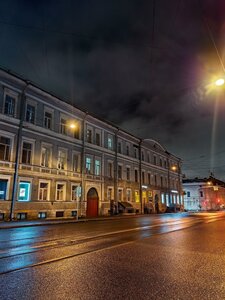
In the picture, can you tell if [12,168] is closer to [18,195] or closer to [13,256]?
[18,195]

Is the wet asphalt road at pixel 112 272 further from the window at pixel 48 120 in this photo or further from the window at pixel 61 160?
the window at pixel 48 120

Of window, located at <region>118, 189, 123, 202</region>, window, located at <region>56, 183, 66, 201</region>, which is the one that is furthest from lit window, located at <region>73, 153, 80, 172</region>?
window, located at <region>118, 189, 123, 202</region>

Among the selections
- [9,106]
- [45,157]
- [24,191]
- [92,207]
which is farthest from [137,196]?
[9,106]

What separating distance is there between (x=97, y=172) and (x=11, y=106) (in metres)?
13.9

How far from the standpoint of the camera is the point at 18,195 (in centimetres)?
2275

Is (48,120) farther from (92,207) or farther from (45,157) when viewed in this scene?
(92,207)

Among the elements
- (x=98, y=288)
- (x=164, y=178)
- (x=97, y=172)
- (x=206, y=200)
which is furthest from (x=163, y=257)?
(x=206, y=200)

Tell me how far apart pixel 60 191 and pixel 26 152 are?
19.0 ft

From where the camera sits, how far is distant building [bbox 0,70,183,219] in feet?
74.9

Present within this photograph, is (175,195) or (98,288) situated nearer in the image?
(98,288)

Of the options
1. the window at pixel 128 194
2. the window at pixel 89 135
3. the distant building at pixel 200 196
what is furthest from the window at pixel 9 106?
the distant building at pixel 200 196

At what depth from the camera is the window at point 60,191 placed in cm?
2695

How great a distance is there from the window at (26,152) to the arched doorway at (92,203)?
9.56 metres

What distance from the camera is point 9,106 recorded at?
23.5m
